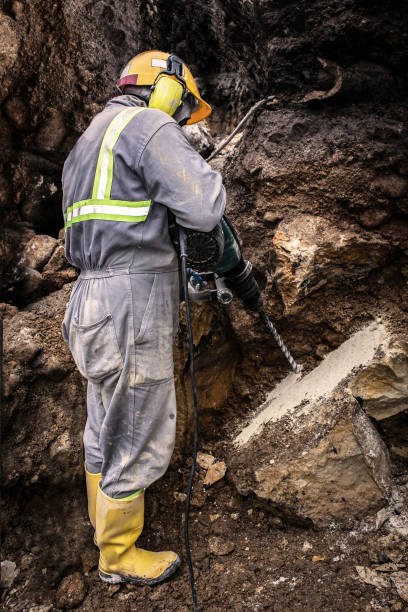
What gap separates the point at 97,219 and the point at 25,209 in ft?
3.74

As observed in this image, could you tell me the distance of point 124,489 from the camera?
1.92 metres

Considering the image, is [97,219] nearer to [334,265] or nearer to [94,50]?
[334,265]

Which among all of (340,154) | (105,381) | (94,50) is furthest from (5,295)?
(340,154)

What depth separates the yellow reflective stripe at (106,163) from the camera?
72.3 inches

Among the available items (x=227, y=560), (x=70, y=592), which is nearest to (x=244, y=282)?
Result: (x=227, y=560)

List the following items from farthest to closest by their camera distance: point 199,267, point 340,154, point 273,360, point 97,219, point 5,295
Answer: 1. point 273,360
2. point 5,295
3. point 340,154
4. point 199,267
5. point 97,219

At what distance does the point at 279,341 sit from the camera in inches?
100

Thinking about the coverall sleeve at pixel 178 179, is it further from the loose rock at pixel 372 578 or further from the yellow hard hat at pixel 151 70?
the loose rock at pixel 372 578

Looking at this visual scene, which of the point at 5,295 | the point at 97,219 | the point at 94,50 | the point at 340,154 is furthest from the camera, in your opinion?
the point at 94,50

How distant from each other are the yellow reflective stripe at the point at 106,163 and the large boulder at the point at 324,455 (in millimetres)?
1501

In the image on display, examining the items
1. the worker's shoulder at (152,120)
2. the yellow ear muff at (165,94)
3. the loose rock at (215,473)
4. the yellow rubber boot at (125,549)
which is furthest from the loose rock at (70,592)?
the yellow ear muff at (165,94)

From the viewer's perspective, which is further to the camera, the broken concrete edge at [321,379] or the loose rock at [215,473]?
the loose rock at [215,473]

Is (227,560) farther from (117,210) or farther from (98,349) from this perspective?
(117,210)

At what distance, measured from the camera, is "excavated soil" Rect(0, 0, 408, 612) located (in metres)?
2.08
